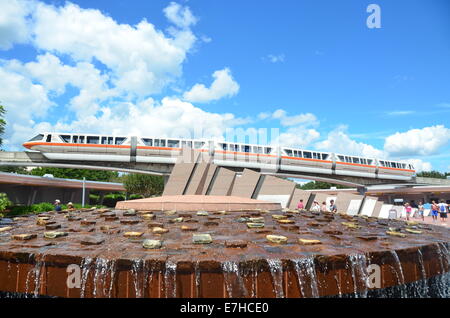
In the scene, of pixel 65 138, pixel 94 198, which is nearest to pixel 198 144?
A: pixel 65 138

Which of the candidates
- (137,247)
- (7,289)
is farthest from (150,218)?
(7,289)

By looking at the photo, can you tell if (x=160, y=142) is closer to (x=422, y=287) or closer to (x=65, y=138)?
(x=65, y=138)

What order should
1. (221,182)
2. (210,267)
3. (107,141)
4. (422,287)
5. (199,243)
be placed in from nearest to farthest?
1. (210,267)
2. (199,243)
3. (422,287)
4. (221,182)
5. (107,141)

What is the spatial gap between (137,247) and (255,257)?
5.42 feet

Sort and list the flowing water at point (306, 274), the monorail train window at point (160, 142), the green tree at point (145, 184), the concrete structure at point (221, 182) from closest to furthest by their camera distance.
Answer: the flowing water at point (306, 274)
the concrete structure at point (221, 182)
the monorail train window at point (160, 142)
the green tree at point (145, 184)

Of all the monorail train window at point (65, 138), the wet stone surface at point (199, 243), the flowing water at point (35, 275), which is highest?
the monorail train window at point (65, 138)

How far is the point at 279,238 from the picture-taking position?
14.4 ft

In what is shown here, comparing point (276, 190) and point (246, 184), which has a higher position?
point (246, 184)

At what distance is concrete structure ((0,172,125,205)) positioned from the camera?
26.1 metres

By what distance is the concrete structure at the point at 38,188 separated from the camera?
85.7 feet

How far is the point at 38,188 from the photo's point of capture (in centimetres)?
3338

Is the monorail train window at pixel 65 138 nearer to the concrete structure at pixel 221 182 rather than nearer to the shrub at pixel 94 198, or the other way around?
the concrete structure at pixel 221 182

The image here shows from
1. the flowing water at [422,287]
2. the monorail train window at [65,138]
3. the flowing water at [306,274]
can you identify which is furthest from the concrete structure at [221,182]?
the monorail train window at [65,138]
